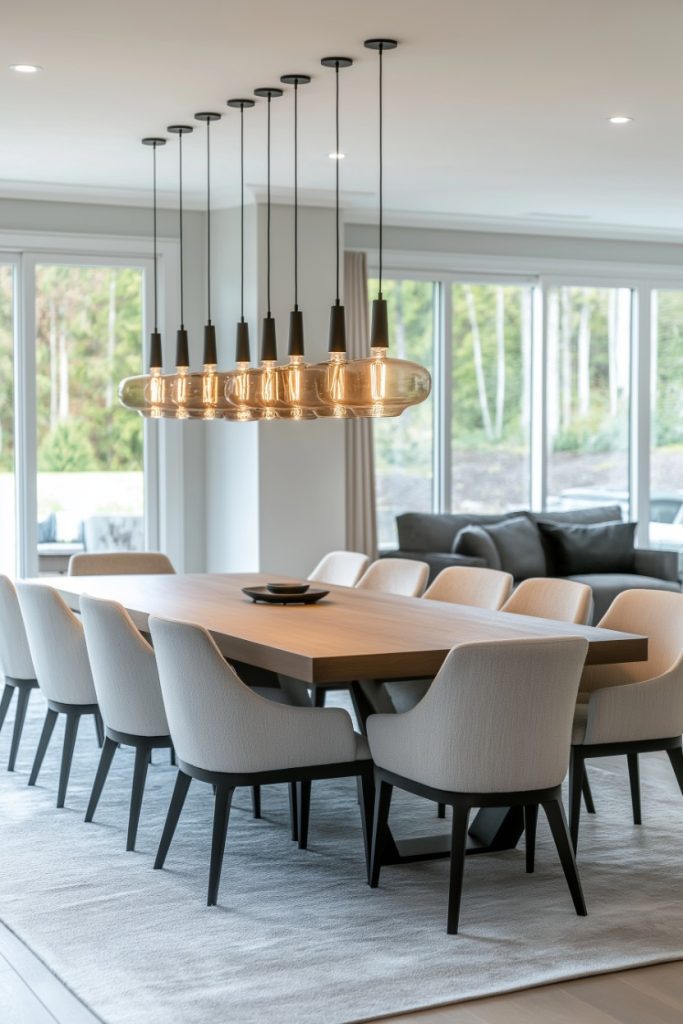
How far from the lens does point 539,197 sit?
26.8 feet

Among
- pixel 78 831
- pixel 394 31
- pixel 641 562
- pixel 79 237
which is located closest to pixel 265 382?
pixel 394 31

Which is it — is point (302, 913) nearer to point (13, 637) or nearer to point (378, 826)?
point (378, 826)

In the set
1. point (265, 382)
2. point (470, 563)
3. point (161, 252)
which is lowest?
point (470, 563)

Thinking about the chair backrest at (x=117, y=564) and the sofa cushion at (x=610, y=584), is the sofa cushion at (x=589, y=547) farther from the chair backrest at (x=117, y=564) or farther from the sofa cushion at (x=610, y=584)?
the chair backrest at (x=117, y=564)

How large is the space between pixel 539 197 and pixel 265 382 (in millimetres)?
3470

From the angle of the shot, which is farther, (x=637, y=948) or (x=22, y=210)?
(x=22, y=210)

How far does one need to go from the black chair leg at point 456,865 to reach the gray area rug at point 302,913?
6 cm

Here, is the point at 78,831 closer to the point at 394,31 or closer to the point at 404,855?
the point at 404,855

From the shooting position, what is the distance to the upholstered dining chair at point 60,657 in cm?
501

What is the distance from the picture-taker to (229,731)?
3.96 meters

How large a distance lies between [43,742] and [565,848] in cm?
227

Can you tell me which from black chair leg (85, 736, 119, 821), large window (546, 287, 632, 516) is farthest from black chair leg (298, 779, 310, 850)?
large window (546, 287, 632, 516)

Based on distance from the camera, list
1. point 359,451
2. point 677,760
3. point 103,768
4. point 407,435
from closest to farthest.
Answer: point 677,760
point 103,768
point 359,451
point 407,435

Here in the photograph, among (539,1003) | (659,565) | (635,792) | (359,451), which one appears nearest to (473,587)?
(635,792)
